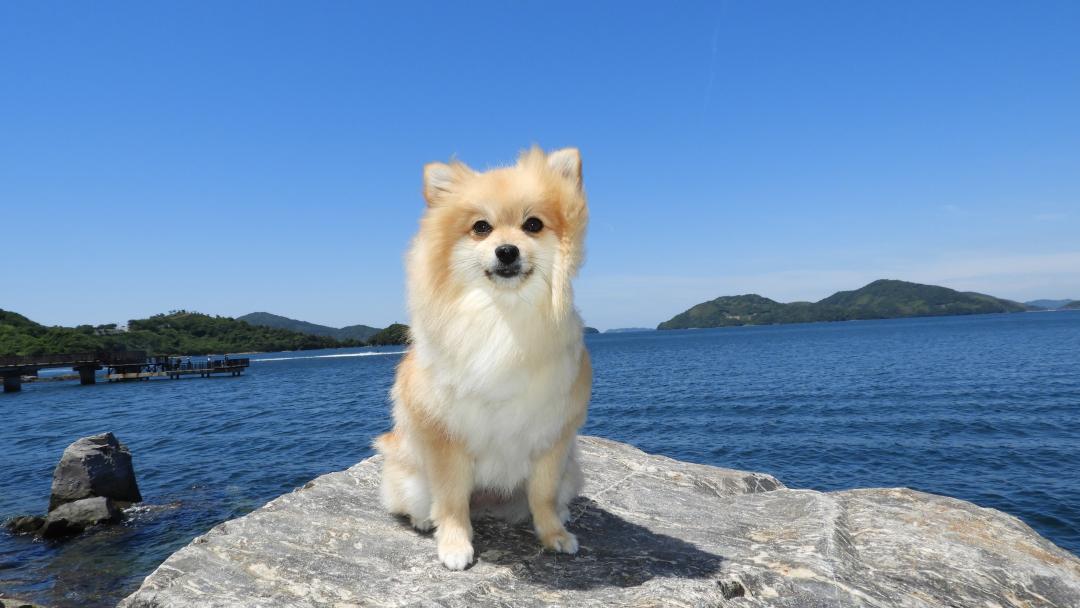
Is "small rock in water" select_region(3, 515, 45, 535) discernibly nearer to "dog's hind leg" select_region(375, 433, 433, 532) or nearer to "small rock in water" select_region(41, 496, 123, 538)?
"small rock in water" select_region(41, 496, 123, 538)

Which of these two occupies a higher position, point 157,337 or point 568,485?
point 157,337

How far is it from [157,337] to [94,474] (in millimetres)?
156937

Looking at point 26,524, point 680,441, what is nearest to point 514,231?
point 26,524

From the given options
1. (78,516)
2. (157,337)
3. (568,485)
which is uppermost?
(157,337)

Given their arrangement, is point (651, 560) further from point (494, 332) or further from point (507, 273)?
point (507, 273)

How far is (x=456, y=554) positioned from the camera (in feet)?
11.7

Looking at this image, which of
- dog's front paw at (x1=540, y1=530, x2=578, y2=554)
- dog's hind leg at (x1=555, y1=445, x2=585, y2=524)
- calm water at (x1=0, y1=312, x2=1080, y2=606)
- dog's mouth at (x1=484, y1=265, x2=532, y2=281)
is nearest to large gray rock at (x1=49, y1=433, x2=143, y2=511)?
calm water at (x1=0, y1=312, x2=1080, y2=606)

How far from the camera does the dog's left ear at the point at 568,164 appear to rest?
11.0ft

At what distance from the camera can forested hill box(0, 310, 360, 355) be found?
94438 millimetres

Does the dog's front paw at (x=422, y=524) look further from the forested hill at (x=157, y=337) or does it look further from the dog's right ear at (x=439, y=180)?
the forested hill at (x=157, y=337)

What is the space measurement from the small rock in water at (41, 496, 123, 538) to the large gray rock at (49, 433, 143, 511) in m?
0.65

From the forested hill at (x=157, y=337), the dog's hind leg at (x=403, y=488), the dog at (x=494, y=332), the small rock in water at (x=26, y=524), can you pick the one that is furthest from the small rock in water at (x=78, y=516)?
the forested hill at (x=157, y=337)

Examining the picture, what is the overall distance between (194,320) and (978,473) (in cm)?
19033

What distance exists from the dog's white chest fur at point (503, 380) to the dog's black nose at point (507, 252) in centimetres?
26
